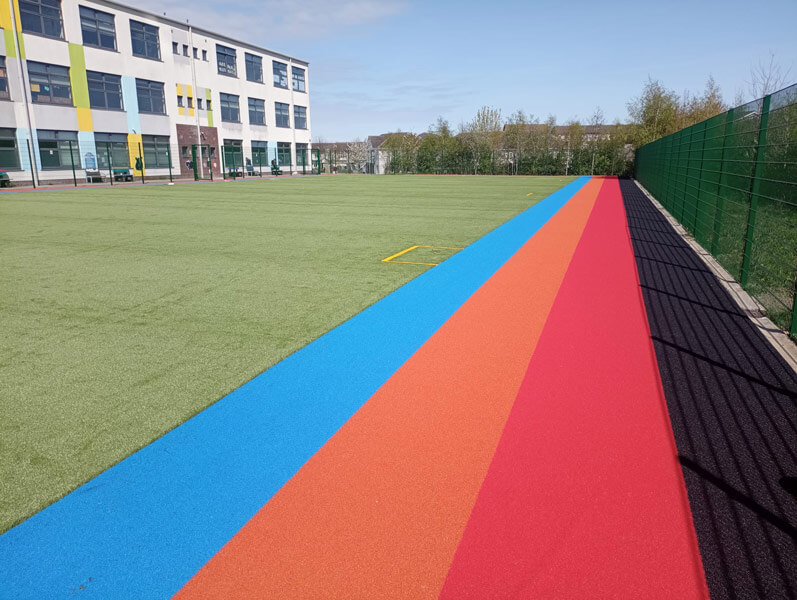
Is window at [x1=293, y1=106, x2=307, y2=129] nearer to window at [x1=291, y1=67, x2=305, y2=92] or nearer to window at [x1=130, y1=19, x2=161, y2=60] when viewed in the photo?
window at [x1=291, y1=67, x2=305, y2=92]

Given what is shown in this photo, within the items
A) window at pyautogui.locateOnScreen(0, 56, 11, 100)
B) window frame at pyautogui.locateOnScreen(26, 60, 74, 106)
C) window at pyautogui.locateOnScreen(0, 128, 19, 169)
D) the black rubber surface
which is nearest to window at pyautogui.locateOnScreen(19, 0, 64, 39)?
window frame at pyautogui.locateOnScreen(26, 60, 74, 106)

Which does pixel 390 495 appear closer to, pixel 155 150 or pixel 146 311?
pixel 146 311

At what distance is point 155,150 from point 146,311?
3641 centimetres

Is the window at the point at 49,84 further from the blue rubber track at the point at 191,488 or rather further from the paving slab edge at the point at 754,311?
the paving slab edge at the point at 754,311

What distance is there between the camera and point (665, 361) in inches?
202

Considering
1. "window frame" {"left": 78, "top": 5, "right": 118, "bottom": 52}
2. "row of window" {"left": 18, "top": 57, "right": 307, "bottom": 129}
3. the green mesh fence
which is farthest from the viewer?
"window frame" {"left": 78, "top": 5, "right": 118, "bottom": 52}

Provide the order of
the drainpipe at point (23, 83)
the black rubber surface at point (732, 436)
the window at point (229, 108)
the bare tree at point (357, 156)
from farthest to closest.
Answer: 1. the bare tree at point (357, 156)
2. the window at point (229, 108)
3. the drainpipe at point (23, 83)
4. the black rubber surface at point (732, 436)

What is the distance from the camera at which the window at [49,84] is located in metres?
30.5

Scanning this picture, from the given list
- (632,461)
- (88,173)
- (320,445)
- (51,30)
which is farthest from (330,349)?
(51,30)

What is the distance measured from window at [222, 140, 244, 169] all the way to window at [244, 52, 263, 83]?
611 cm

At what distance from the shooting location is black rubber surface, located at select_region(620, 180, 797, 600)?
8.62 ft

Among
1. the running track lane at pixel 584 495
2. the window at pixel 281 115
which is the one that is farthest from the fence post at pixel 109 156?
the running track lane at pixel 584 495

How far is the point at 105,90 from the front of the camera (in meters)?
34.8

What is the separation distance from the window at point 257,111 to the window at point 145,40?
10736 millimetres
